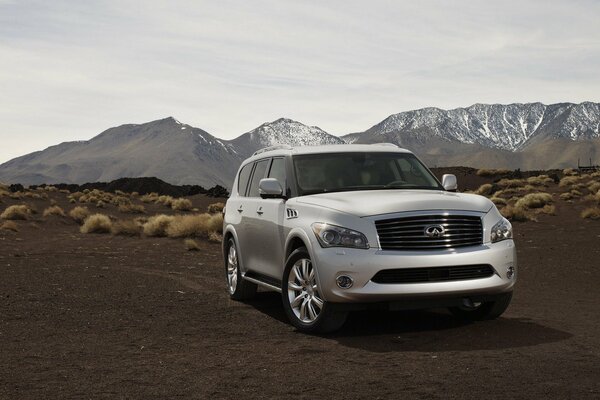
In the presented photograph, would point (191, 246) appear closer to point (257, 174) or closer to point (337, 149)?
point (257, 174)

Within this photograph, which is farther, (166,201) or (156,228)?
(166,201)

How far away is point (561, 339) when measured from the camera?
836 centimetres

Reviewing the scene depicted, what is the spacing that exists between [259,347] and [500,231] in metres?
2.95

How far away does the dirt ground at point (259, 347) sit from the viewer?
641 cm

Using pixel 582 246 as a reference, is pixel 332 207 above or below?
above

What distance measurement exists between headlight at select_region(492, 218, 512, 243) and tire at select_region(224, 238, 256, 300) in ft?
13.1

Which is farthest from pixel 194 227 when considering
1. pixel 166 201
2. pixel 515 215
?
pixel 166 201

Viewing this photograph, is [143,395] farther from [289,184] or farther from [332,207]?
[289,184]

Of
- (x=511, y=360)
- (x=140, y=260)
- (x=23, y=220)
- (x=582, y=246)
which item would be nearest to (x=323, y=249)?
(x=511, y=360)

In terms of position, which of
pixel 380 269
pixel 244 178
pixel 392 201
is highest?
pixel 244 178

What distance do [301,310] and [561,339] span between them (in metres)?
2.76

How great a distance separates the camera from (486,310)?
9.43 metres

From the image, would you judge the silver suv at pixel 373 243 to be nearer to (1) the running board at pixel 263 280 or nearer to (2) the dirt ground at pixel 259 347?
(1) the running board at pixel 263 280

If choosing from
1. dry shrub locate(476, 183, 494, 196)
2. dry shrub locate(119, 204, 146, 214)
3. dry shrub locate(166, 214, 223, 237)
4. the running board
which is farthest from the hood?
dry shrub locate(476, 183, 494, 196)
